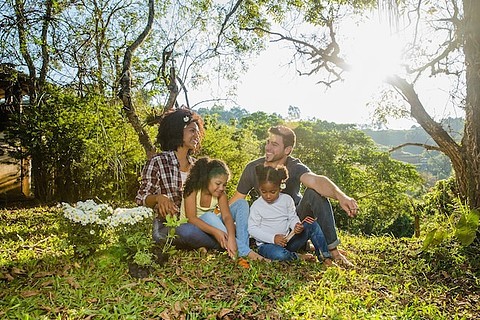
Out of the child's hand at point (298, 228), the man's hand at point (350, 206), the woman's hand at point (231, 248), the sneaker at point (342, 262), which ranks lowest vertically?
the sneaker at point (342, 262)

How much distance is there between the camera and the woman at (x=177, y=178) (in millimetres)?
3684

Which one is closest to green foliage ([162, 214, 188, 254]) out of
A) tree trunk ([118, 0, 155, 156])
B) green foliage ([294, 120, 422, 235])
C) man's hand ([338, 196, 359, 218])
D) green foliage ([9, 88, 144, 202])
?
man's hand ([338, 196, 359, 218])

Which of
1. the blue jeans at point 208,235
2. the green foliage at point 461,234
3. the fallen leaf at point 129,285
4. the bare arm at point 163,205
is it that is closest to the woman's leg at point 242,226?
the blue jeans at point 208,235

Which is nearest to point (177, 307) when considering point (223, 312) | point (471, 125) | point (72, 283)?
point (223, 312)

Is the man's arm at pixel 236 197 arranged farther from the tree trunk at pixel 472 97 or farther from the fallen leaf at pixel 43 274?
the tree trunk at pixel 472 97

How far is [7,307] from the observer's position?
2547mm

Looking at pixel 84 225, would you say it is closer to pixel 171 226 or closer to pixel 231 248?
pixel 171 226

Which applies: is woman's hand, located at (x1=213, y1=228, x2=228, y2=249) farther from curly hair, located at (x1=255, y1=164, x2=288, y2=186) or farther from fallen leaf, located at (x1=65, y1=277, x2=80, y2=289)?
fallen leaf, located at (x1=65, y1=277, x2=80, y2=289)

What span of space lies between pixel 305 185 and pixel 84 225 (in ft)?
5.97

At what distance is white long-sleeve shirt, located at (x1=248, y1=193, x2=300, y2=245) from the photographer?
3766mm

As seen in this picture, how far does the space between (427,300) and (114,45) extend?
8808 millimetres

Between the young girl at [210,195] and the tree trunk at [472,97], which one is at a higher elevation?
the tree trunk at [472,97]

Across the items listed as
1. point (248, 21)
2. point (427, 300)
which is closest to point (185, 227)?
point (427, 300)

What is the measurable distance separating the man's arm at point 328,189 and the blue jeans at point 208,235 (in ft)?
1.97
